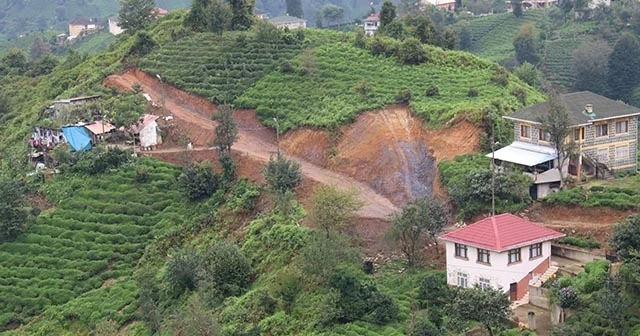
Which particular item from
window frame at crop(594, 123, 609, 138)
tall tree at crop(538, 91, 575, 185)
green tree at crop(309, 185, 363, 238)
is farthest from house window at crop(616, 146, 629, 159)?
green tree at crop(309, 185, 363, 238)

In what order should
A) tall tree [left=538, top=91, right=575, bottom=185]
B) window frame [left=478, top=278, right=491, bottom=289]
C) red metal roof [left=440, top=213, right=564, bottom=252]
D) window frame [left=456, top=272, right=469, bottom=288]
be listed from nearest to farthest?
red metal roof [left=440, top=213, right=564, bottom=252] < window frame [left=478, top=278, right=491, bottom=289] < window frame [left=456, top=272, right=469, bottom=288] < tall tree [left=538, top=91, right=575, bottom=185]

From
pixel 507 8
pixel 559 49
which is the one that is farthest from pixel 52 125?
pixel 507 8

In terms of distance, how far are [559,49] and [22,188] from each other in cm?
5605

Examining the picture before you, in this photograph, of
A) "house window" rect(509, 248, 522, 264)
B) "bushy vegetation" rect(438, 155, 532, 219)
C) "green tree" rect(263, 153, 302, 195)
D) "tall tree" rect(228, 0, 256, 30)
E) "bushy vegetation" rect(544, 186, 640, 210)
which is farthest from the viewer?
"tall tree" rect(228, 0, 256, 30)

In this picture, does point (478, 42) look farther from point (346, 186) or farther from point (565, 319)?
point (565, 319)

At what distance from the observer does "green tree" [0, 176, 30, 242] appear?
45.4 meters

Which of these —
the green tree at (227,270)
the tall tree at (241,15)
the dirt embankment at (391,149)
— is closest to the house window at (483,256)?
the dirt embankment at (391,149)

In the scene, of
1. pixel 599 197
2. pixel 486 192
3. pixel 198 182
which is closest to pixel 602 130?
pixel 599 197

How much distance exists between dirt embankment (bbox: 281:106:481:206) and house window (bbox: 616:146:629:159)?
5979mm

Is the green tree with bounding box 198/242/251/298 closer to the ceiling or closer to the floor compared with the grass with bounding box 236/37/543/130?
closer to the floor

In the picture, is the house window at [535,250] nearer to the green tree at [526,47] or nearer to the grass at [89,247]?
the grass at [89,247]

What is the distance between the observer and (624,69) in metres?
79.8

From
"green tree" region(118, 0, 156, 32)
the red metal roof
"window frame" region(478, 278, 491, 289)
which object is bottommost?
"window frame" region(478, 278, 491, 289)

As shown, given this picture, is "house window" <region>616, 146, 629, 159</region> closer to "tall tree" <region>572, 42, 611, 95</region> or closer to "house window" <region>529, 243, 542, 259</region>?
"house window" <region>529, 243, 542, 259</region>
